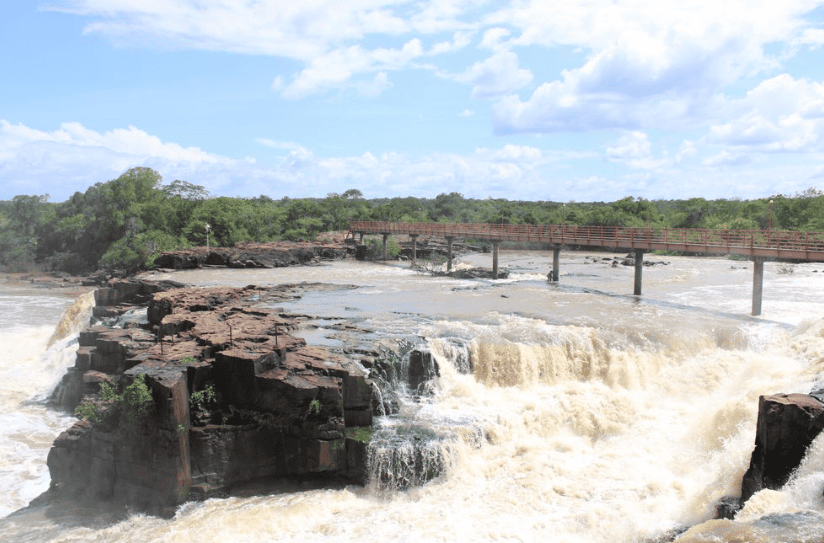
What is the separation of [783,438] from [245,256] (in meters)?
45.0

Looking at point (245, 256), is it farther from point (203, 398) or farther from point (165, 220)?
point (203, 398)

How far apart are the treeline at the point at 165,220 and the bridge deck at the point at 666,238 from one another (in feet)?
58.4

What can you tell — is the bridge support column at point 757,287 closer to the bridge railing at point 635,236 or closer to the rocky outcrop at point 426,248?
the bridge railing at point 635,236

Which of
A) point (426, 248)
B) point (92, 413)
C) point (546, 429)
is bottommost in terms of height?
point (546, 429)

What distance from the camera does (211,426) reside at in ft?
53.2

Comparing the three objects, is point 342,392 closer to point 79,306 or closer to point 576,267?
point 79,306

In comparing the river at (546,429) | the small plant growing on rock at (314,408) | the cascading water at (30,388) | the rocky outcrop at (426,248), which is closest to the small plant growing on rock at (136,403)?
the river at (546,429)

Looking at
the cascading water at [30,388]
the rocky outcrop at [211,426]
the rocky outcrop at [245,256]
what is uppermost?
the rocky outcrop at [245,256]

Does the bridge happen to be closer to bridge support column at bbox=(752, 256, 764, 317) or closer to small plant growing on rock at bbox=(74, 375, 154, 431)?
bridge support column at bbox=(752, 256, 764, 317)

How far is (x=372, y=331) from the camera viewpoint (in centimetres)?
2469

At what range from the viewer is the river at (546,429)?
1402 centimetres

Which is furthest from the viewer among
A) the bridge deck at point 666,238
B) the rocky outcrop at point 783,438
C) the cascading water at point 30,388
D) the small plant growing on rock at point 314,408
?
the bridge deck at point 666,238

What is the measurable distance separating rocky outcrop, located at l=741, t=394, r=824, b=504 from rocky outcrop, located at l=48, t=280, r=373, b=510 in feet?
30.2

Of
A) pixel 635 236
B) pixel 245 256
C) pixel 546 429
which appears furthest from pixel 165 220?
pixel 546 429
